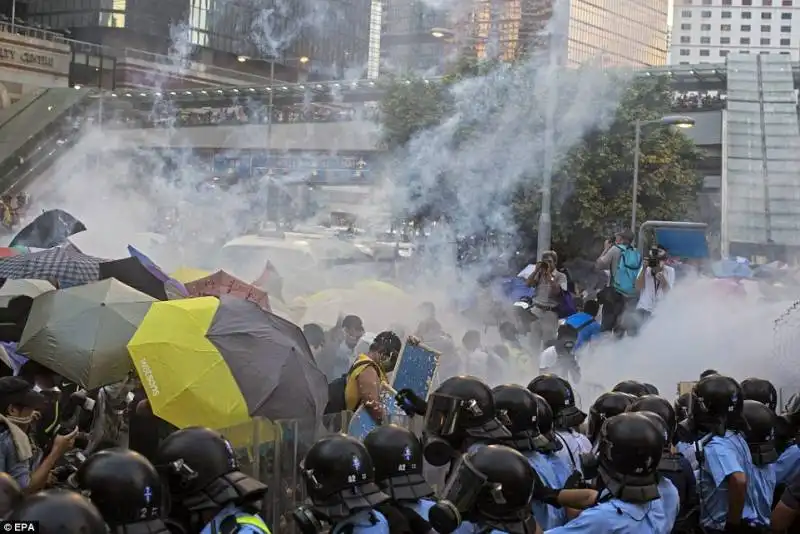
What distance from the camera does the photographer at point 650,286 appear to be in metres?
10.8

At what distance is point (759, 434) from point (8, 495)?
11.4ft

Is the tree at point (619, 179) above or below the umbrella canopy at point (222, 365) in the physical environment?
above

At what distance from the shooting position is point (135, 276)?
310 inches

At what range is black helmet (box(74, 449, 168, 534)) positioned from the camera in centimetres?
290

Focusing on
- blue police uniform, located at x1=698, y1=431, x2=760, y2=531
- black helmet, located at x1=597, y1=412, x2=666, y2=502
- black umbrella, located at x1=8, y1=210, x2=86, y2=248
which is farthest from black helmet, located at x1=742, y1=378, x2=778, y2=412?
black umbrella, located at x1=8, y1=210, x2=86, y2=248

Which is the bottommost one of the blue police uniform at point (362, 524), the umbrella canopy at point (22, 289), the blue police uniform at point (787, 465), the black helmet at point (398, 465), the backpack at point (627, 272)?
the blue police uniform at point (787, 465)

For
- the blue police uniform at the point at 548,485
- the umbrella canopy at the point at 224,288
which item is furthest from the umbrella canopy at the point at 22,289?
the blue police uniform at the point at 548,485

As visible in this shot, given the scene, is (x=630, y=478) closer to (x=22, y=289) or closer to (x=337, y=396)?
(x=337, y=396)

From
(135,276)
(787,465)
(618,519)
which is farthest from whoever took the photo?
(135,276)

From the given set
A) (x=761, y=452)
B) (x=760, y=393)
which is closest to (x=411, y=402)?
(x=761, y=452)

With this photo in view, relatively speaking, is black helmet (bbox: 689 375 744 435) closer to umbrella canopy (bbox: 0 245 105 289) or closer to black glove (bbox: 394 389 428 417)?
black glove (bbox: 394 389 428 417)

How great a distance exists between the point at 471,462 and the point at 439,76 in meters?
16.7

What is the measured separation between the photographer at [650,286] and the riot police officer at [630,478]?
278 inches

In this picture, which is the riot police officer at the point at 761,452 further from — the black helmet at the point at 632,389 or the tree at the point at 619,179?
the tree at the point at 619,179
